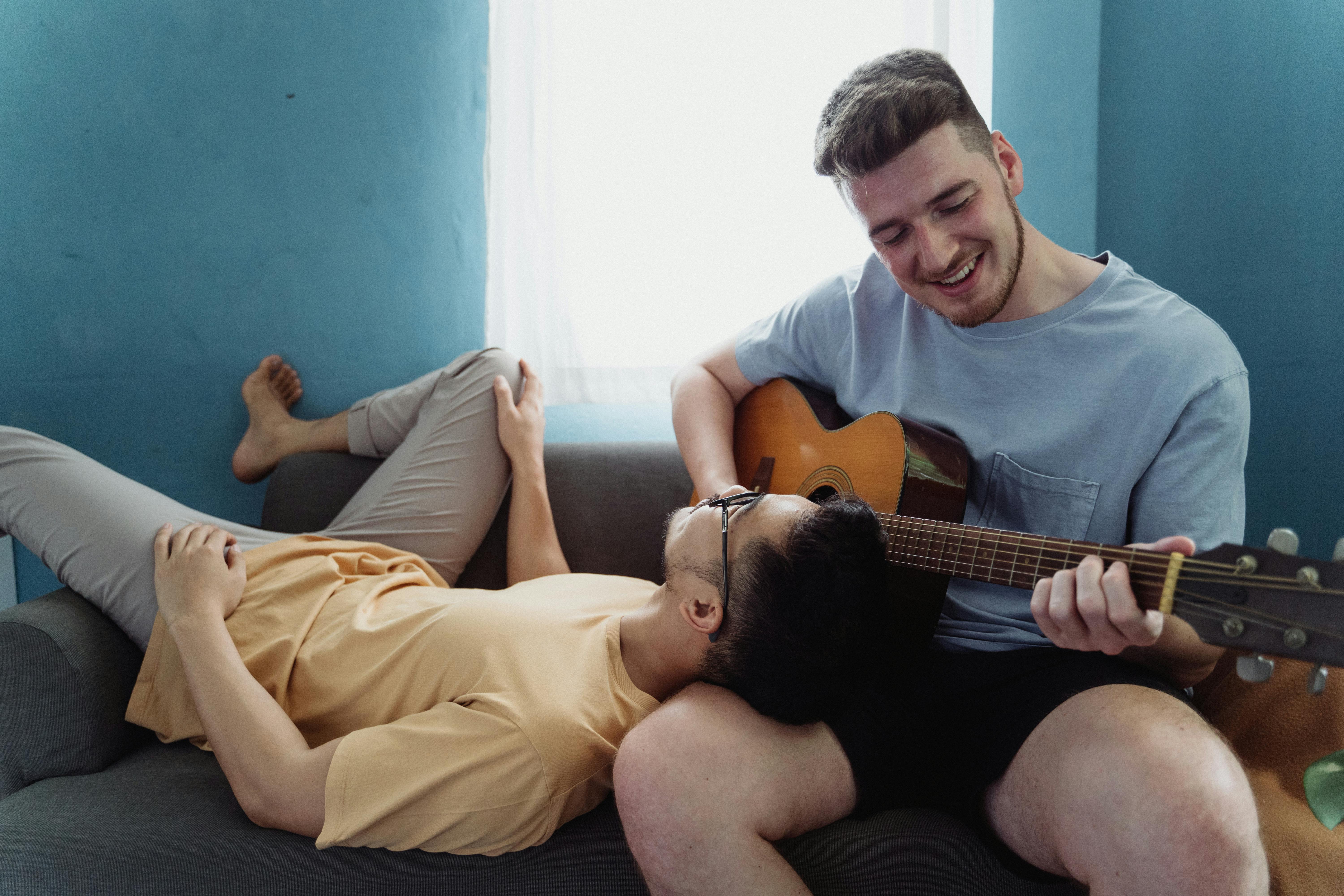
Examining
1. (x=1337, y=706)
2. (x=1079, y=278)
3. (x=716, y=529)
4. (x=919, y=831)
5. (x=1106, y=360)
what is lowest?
(x=919, y=831)

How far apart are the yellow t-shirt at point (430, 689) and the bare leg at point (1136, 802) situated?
1.84ft

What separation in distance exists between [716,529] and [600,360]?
3.74 ft

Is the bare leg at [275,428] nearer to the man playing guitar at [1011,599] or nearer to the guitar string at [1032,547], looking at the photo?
the man playing guitar at [1011,599]

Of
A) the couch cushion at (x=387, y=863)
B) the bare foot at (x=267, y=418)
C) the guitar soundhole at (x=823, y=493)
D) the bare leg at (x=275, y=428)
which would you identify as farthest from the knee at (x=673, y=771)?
the bare foot at (x=267, y=418)

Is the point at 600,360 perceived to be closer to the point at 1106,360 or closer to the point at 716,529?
the point at 716,529

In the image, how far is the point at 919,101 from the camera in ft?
4.01

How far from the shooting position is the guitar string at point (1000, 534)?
81 cm

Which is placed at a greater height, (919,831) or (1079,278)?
(1079,278)

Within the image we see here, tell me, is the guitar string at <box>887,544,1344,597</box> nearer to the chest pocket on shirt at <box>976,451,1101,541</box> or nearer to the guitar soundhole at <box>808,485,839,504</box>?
the chest pocket on shirt at <box>976,451,1101,541</box>

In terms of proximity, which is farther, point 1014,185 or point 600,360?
point 600,360

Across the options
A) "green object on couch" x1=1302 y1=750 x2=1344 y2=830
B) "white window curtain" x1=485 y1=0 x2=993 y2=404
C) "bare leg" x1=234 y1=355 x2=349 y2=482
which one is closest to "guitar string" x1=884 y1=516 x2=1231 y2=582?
"green object on couch" x1=1302 y1=750 x2=1344 y2=830

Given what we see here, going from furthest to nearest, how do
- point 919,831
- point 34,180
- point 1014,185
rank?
point 34,180, point 1014,185, point 919,831

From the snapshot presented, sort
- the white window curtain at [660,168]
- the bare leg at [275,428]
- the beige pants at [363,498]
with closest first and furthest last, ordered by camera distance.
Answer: the beige pants at [363,498]
the bare leg at [275,428]
the white window curtain at [660,168]

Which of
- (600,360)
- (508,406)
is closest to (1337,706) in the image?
(508,406)
